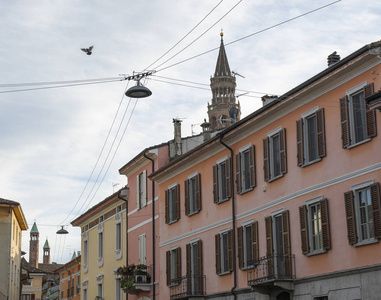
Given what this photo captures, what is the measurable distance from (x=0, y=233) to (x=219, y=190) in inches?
868

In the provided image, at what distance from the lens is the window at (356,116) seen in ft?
67.5

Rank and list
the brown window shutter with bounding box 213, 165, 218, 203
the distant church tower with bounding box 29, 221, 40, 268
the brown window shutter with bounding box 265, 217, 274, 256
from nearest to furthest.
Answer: the brown window shutter with bounding box 265, 217, 274, 256, the brown window shutter with bounding box 213, 165, 218, 203, the distant church tower with bounding box 29, 221, 40, 268

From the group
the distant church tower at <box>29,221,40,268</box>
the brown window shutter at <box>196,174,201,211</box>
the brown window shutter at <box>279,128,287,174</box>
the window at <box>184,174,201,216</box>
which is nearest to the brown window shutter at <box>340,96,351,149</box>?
the brown window shutter at <box>279,128,287,174</box>

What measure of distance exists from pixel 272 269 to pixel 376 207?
5718 mm

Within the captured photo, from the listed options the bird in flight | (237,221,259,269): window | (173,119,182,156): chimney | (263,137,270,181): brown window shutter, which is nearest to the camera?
the bird in flight

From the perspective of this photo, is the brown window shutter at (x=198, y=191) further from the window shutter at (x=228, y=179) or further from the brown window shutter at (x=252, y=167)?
the brown window shutter at (x=252, y=167)

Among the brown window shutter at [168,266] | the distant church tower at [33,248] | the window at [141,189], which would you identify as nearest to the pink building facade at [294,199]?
the brown window shutter at [168,266]

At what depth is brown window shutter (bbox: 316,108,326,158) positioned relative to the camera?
888 inches

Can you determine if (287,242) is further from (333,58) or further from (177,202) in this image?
(177,202)

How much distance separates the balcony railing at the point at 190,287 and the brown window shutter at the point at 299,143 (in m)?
8.62

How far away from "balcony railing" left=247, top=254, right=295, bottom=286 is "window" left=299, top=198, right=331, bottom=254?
1.08m

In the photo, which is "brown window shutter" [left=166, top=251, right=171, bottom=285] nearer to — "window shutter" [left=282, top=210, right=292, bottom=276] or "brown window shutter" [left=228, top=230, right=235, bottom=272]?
"brown window shutter" [left=228, top=230, right=235, bottom=272]

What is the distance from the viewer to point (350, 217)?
20797 mm

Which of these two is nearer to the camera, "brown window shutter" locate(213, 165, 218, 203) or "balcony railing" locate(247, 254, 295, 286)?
"balcony railing" locate(247, 254, 295, 286)
